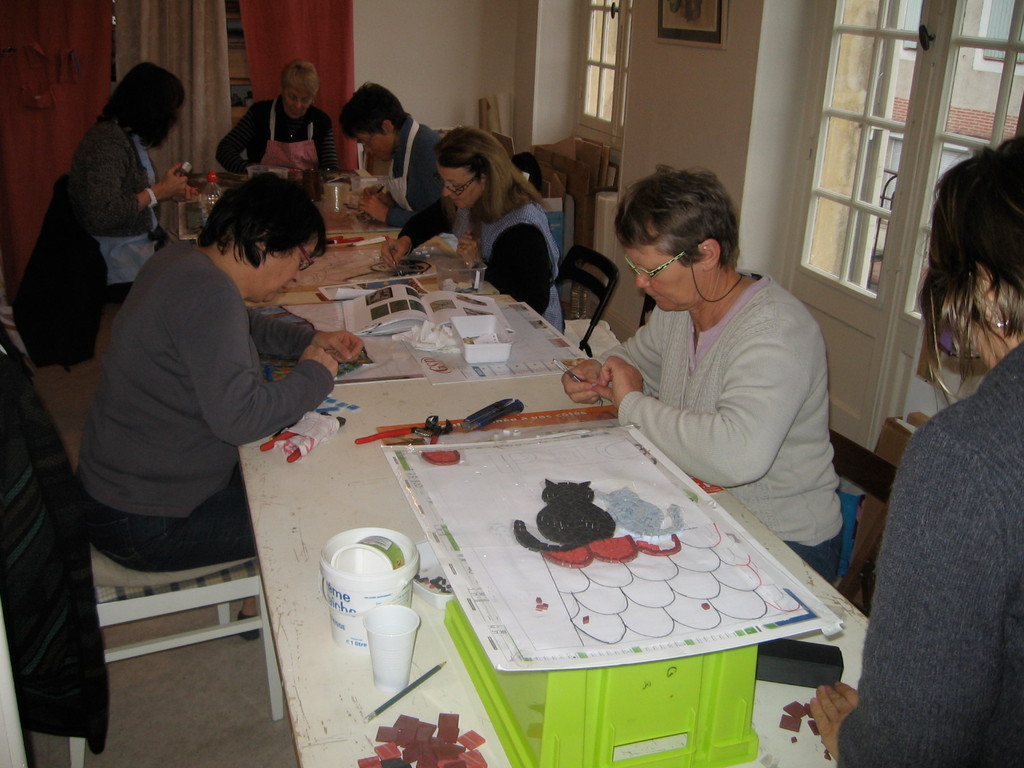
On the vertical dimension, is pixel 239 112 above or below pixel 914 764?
above

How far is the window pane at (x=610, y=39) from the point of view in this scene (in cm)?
469

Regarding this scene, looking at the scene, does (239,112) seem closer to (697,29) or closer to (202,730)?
(697,29)

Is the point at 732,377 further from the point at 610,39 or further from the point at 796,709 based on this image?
the point at 610,39

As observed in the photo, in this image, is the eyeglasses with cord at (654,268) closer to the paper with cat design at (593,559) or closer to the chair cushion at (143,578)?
the paper with cat design at (593,559)

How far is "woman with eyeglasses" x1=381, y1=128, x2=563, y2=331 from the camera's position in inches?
107

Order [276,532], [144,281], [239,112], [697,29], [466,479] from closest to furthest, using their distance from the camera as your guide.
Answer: [466,479], [276,532], [144,281], [697,29], [239,112]

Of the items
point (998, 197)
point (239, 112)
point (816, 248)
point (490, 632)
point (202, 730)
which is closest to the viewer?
point (998, 197)

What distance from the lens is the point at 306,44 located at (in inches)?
208

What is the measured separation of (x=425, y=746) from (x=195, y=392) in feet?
2.91

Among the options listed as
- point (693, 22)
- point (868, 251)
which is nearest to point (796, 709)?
point (868, 251)

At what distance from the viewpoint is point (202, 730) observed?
207 cm

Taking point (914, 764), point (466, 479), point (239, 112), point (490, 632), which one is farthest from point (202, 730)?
point (239, 112)

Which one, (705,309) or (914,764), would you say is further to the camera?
(705,309)

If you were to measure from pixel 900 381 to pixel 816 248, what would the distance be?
68 cm
